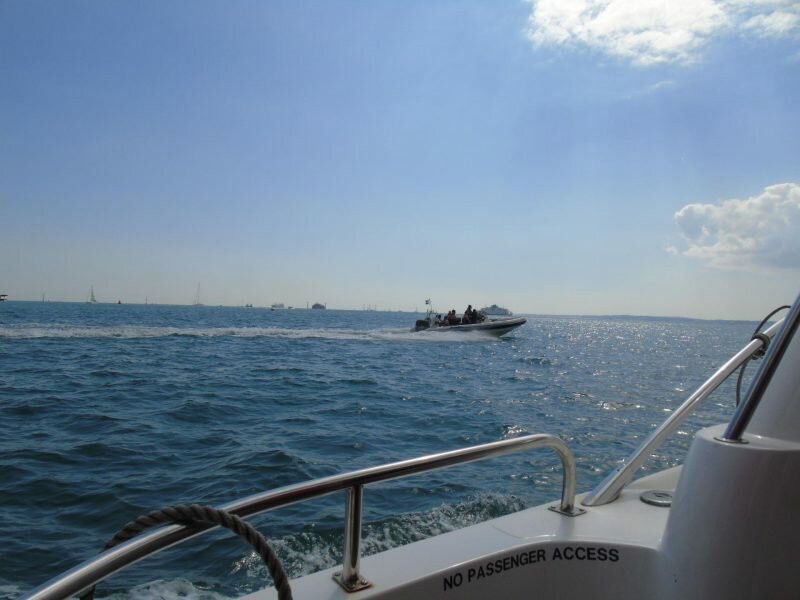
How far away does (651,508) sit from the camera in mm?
2510

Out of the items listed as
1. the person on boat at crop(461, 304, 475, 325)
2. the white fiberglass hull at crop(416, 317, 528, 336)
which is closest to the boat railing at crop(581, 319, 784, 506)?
the white fiberglass hull at crop(416, 317, 528, 336)

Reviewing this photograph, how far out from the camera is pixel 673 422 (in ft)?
7.86

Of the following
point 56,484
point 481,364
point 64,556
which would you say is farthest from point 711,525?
point 481,364

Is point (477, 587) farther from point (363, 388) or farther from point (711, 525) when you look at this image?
point (363, 388)

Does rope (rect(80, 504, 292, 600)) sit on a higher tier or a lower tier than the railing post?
higher

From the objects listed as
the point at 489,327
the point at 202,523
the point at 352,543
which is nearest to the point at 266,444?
the point at 352,543

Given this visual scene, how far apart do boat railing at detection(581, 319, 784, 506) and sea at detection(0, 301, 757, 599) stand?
2515 mm

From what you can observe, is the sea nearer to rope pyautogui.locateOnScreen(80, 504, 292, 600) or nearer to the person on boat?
rope pyautogui.locateOnScreen(80, 504, 292, 600)

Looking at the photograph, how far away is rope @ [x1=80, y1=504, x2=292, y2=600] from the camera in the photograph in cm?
121

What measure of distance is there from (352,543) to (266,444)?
668cm

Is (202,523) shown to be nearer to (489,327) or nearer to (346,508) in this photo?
(346,508)

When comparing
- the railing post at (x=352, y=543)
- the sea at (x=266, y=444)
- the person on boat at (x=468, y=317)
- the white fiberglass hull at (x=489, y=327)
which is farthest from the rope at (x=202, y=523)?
the person on boat at (x=468, y=317)

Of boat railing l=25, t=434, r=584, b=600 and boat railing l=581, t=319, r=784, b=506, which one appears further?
boat railing l=581, t=319, r=784, b=506

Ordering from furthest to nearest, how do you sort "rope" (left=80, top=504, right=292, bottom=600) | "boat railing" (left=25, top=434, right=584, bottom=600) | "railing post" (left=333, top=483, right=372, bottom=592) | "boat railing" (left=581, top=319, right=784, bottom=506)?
1. "boat railing" (left=581, top=319, right=784, bottom=506)
2. "railing post" (left=333, top=483, right=372, bottom=592)
3. "rope" (left=80, top=504, right=292, bottom=600)
4. "boat railing" (left=25, top=434, right=584, bottom=600)
